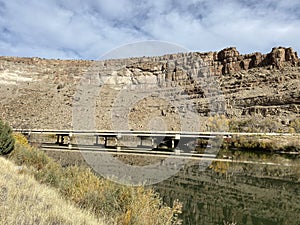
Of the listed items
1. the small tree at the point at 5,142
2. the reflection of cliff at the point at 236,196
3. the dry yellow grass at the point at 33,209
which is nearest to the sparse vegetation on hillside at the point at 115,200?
the dry yellow grass at the point at 33,209

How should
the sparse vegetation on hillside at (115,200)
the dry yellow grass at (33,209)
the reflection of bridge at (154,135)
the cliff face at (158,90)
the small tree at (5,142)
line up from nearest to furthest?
the dry yellow grass at (33,209) < the sparse vegetation on hillside at (115,200) < the small tree at (5,142) < the reflection of bridge at (154,135) < the cliff face at (158,90)

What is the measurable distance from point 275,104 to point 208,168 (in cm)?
4634

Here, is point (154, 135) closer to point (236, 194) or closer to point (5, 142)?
point (236, 194)

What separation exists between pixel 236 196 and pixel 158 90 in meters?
75.8

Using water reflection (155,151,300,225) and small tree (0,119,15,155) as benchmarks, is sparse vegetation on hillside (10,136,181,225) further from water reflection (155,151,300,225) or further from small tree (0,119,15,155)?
small tree (0,119,15,155)

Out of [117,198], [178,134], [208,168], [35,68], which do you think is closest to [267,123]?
[178,134]

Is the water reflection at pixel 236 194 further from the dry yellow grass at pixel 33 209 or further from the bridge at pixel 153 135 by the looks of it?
the bridge at pixel 153 135

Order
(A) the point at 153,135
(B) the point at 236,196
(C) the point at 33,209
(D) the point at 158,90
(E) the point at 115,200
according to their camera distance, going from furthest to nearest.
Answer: (D) the point at 158,90 → (A) the point at 153,135 → (B) the point at 236,196 → (E) the point at 115,200 → (C) the point at 33,209

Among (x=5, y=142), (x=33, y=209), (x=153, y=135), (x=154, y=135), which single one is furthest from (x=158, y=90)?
(x=33, y=209)

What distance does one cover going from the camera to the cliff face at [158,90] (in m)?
50.6

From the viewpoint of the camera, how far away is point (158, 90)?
285ft

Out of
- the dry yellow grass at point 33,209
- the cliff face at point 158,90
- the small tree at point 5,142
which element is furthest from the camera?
the cliff face at point 158,90

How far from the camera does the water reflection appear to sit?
362 inches

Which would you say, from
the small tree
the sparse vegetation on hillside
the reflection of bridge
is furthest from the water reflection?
the reflection of bridge
